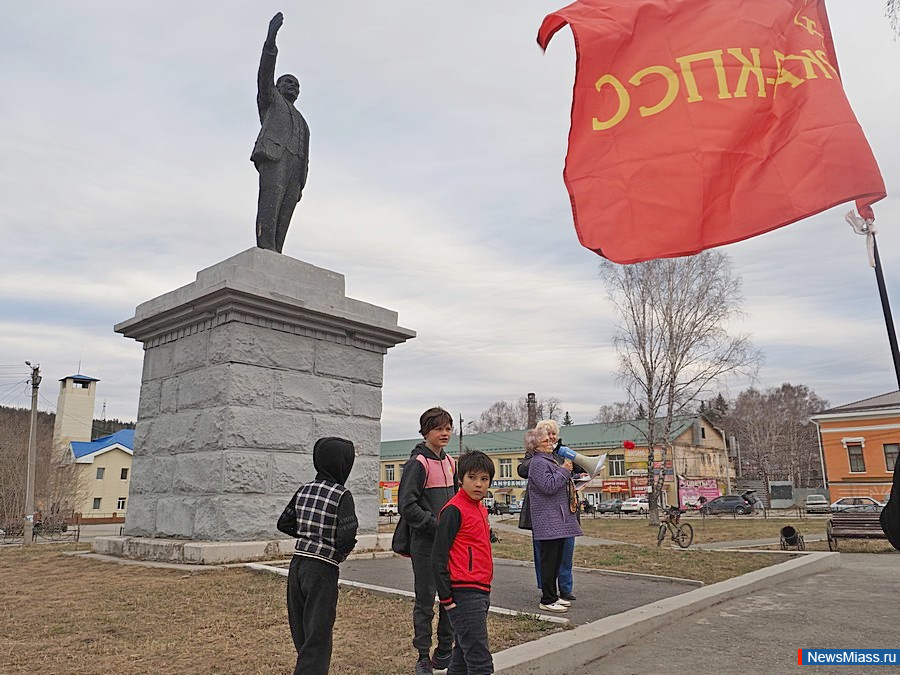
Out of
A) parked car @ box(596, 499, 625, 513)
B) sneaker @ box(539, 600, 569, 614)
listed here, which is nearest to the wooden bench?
sneaker @ box(539, 600, 569, 614)

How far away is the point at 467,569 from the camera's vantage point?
3.49m

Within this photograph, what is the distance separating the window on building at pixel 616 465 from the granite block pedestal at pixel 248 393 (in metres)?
53.3

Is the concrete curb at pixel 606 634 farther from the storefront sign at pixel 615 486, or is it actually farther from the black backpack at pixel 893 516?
the storefront sign at pixel 615 486

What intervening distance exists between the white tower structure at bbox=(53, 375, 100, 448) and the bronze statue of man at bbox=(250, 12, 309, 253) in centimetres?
5170

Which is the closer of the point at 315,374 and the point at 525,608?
the point at 525,608

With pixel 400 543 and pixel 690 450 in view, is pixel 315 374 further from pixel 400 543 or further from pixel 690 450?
pixel 690 450

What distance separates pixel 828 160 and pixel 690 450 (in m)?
60.8

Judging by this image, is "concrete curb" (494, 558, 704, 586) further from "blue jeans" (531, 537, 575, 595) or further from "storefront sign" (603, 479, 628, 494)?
"storefront sign" (603, 479, 628, 494)

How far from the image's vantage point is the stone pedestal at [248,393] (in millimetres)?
7426

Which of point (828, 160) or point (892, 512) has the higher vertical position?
point (828, 160)

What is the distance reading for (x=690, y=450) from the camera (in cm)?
6050

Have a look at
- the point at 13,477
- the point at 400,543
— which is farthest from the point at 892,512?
the point at 13,477

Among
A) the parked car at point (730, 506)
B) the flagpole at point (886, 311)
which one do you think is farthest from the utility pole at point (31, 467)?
the parked car at point (730, 506)

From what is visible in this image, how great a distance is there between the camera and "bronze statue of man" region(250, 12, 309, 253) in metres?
8.62
